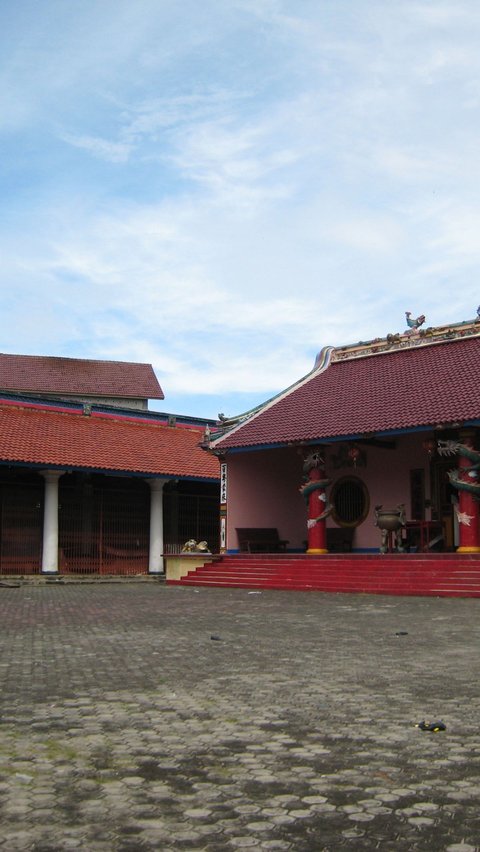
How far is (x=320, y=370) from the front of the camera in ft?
85.9

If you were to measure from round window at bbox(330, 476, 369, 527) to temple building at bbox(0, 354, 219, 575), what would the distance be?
166 inches

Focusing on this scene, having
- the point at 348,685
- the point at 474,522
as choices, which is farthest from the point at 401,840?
the point at 474,522

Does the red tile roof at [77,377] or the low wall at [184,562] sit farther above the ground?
the red tile roof at [77,377]

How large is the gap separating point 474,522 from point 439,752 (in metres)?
14.2

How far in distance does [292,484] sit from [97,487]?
19.0 feet

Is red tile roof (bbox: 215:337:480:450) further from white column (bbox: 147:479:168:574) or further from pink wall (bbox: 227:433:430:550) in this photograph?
white column (bbox: 147:479:168:574)

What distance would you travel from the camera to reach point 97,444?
2577cm

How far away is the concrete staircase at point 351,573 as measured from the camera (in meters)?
16.7

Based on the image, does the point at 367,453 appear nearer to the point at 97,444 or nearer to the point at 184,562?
the point at 184,562

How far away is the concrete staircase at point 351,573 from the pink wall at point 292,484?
2.87 m

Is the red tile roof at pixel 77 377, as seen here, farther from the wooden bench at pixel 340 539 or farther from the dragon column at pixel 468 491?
the dragon column at pixel 468 491

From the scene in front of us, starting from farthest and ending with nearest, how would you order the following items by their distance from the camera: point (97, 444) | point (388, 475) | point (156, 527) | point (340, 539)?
point (156, 527) → point (97, 444) → point (340, 539) → point (388, 475)

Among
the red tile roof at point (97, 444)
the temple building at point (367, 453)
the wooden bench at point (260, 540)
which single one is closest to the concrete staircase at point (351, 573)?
the temple building at point (367, 453)

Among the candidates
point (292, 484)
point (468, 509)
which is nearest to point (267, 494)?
point (292, 484)
